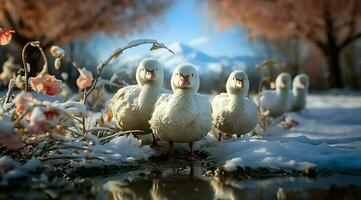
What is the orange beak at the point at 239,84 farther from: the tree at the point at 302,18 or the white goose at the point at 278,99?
the tree at the point at 302,18

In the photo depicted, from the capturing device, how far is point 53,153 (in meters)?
3.07

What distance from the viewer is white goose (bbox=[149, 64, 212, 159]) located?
328 centimetres

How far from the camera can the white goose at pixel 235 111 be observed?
155 inches

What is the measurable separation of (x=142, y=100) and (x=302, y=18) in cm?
1465

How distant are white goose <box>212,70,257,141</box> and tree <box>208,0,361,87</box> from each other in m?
13.5

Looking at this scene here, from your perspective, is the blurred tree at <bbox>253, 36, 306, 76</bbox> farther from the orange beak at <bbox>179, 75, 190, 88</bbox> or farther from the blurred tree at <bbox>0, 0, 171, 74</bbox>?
the orange beak at <bbox>179, 75, 190, 88</bbox>

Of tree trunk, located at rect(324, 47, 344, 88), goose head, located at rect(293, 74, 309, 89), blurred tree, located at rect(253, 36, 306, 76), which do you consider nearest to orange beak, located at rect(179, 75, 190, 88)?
goose head, located at rect(293, 74, 309, 89)

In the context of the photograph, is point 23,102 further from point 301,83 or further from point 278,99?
point 301,83

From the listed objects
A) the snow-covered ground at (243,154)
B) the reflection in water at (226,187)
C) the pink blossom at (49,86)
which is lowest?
the reflection in water at (226,187)

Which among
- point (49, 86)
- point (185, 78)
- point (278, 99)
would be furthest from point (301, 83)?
point (49, 86)

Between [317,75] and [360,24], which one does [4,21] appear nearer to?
[360,24]

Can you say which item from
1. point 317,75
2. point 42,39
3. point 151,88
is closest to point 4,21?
point 42,39

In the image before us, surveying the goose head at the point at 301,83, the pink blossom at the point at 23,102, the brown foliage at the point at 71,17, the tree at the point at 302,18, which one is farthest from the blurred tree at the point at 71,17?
the pink blossom at the point at 23,102

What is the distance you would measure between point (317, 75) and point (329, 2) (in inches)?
623
